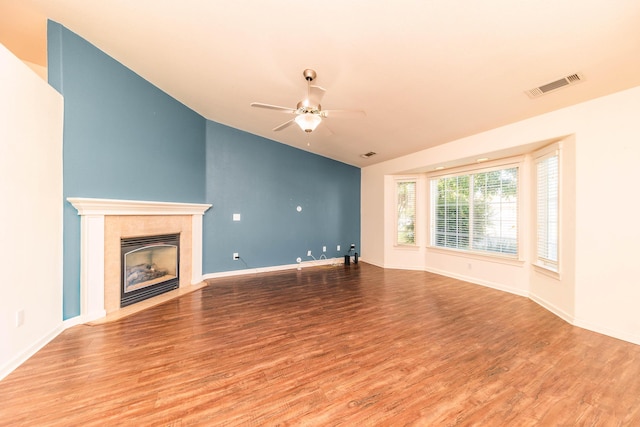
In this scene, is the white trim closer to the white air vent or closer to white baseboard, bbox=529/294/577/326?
the white air vent

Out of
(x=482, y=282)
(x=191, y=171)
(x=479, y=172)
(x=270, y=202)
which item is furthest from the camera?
(x=270, y=202)

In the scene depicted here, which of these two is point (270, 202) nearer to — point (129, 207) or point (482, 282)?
point (129, 207)

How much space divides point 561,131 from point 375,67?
2.57 metres

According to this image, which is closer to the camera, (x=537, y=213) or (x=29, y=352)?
(x=29, y=352)

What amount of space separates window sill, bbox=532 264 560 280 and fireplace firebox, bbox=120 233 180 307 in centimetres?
574

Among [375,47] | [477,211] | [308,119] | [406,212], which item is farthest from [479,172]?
[308,119]

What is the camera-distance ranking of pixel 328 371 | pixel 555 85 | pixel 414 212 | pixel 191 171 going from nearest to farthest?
pixel 328 371
pixel 555 85
pixel 191 171
pixel 414 212

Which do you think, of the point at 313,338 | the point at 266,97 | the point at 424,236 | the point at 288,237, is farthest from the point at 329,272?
the point at 266,97

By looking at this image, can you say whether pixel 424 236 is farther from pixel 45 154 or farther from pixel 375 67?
pixel 45 154

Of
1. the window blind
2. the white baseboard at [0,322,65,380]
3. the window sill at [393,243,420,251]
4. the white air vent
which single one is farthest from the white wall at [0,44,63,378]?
the window blind

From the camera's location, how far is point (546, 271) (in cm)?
356

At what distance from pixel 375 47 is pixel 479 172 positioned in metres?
3.67

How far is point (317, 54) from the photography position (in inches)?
98.2

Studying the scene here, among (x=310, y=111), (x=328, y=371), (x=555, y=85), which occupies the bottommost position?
(x=328, y=371)
